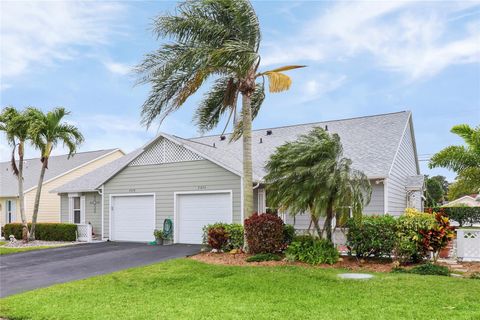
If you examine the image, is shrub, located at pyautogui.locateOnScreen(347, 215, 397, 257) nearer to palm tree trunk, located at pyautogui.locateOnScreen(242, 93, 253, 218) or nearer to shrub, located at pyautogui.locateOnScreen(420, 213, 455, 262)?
shrub, located at pyautogui.locateOnScreen(420, 213, 455, 262)

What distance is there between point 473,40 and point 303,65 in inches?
255

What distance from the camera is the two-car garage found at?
16.3 meters

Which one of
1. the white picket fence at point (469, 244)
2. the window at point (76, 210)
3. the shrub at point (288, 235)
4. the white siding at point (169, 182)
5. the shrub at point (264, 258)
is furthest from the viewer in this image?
the window at point (76, 210)

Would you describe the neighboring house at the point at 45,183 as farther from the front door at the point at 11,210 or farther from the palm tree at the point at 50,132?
the palm tree at the point at 50,132

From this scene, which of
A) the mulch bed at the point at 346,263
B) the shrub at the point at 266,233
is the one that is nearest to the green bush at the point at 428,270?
the mulch bed at the point at 346,263

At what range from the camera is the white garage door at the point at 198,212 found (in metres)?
16.1

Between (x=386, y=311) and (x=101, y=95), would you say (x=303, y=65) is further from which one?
(x=386, y=311)

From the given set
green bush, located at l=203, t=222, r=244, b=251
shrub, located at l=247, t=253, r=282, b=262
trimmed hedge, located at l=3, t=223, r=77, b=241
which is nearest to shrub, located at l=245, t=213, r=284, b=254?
shrub, located at l=247, t=253, r=282, b=262

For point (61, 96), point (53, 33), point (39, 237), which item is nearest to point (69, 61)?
point (53, 33)

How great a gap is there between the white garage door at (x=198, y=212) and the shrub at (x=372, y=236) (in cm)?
572

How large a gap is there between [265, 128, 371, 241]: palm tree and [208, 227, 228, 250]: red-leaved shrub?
2568 millimetres

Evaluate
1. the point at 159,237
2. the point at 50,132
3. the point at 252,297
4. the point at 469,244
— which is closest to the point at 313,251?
the point at 252,297

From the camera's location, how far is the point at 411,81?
1686 cm

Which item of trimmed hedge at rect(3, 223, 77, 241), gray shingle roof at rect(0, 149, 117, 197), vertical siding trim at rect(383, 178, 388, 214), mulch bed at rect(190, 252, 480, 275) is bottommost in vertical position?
trimmed hedge at rect(3, 223, 77, 241)
